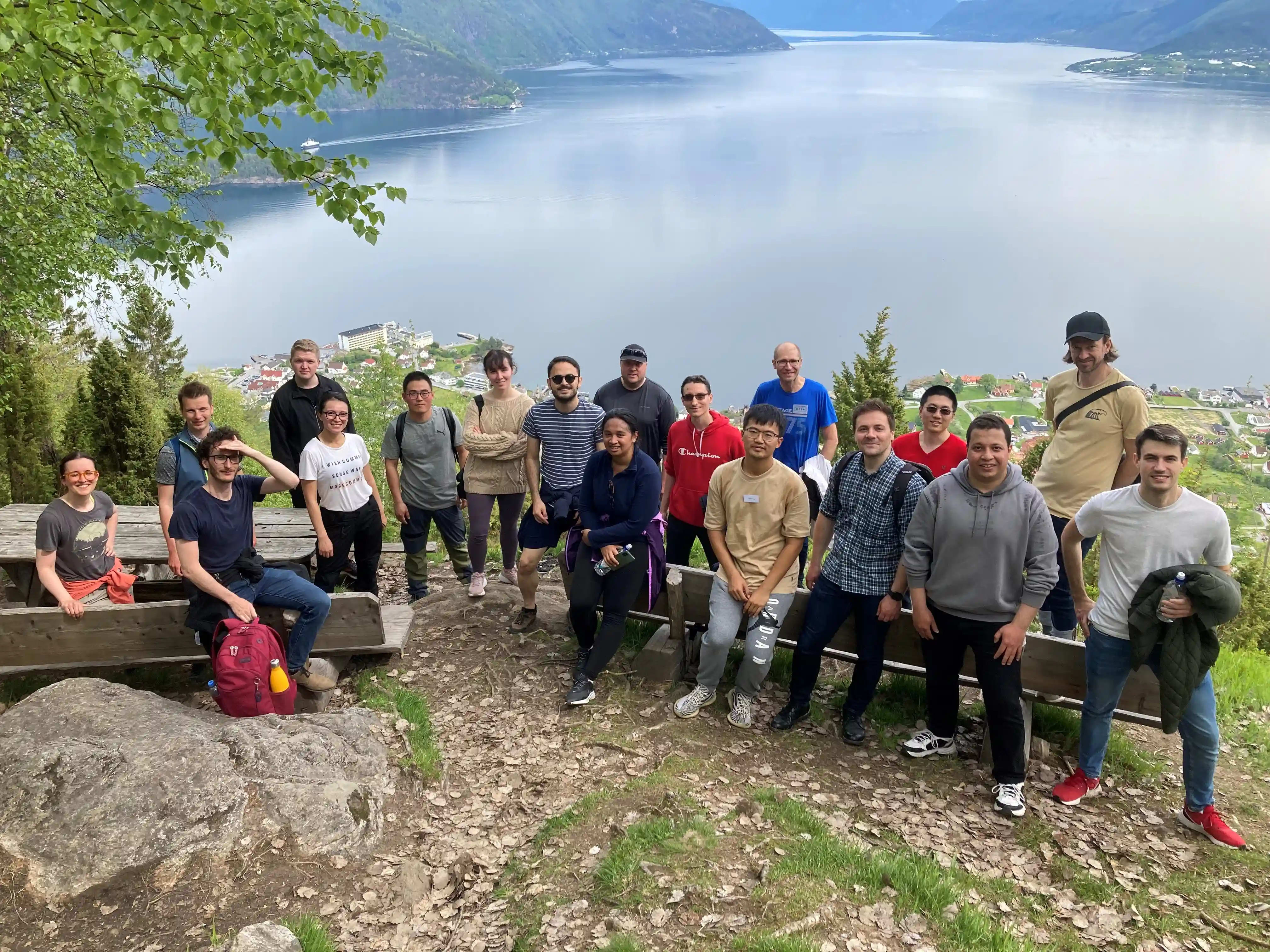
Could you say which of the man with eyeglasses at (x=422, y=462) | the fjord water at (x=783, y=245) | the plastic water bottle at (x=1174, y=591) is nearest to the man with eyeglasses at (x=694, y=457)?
the man with eyeglasses at (x=422, y=462)

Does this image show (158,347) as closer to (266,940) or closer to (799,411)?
(799,411)

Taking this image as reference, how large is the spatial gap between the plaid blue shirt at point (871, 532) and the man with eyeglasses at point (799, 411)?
1.44m

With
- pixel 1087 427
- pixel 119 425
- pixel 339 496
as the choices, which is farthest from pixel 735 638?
pixel 119 425

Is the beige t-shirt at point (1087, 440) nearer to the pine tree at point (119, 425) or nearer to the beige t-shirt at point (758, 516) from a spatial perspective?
the beige t-shirt at point (758, 516)

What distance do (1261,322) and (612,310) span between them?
7682 cm

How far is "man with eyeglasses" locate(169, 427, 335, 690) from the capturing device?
4.82 metres

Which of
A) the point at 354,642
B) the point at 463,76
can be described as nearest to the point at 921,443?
the point at 354,642

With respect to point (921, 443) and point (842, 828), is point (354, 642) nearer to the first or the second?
point (842, 828)

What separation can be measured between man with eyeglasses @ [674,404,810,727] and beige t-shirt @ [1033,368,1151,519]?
5.93 feet

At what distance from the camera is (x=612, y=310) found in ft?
315

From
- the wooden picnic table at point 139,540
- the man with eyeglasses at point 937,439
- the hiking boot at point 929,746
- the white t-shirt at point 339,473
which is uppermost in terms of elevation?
the man with eyeglasses at point 937,439

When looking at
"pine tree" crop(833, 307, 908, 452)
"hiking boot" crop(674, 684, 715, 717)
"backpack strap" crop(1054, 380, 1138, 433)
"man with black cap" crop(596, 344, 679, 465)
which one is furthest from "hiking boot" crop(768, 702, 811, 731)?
"pine tree" crop(833, 307, 908, 452)

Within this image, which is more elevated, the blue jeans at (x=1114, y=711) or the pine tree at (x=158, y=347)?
the pine tree at (x=158, y=347)

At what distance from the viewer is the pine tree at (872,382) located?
27.9 m
